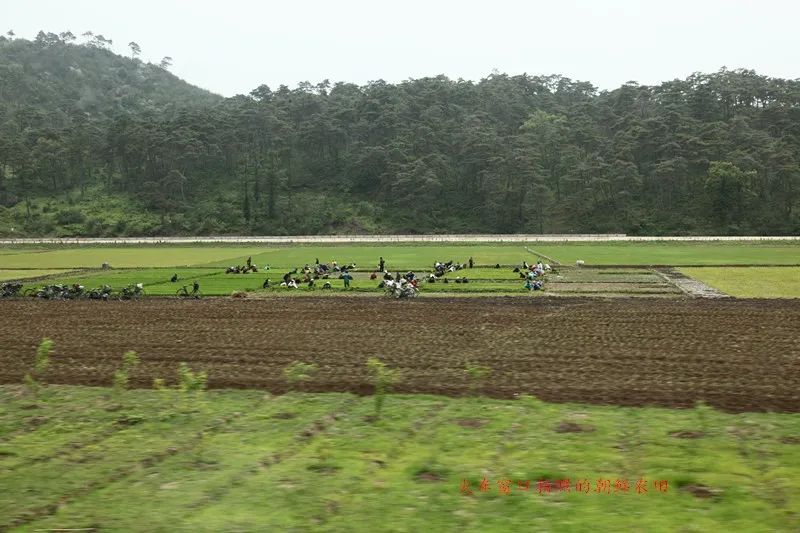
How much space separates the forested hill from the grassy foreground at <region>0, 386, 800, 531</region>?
258ft

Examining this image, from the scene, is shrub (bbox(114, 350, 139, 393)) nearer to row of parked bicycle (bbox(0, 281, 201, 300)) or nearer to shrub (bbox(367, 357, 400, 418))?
shrub (bbox(367, 357, 400, 418))

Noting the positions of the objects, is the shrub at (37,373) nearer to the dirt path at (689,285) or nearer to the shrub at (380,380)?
the shrub at (380,380)

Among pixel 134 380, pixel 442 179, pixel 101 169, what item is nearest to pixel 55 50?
pixel 101 169

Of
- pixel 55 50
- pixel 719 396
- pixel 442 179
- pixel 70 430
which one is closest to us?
pixel 70 430

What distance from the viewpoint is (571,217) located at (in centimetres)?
9162

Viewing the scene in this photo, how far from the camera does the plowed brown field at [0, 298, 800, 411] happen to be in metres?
13.8

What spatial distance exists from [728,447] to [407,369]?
7424 millimetres

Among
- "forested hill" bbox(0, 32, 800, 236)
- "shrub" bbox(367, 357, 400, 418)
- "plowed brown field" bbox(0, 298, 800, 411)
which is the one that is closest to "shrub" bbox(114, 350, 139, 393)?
"plowed brown field" bbox(0, 298, 800, 411)

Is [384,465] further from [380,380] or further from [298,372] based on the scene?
[298,372]

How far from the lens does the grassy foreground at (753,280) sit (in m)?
30.0

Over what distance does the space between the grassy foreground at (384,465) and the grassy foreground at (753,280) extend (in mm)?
21161

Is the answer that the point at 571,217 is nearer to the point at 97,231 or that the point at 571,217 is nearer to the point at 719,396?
the point at 97,231

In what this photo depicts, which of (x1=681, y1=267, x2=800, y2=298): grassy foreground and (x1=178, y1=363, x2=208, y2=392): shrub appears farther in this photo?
(x1=681, y1=267, x2=800, y2=298): grassy foreground

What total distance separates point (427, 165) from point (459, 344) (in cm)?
7889
